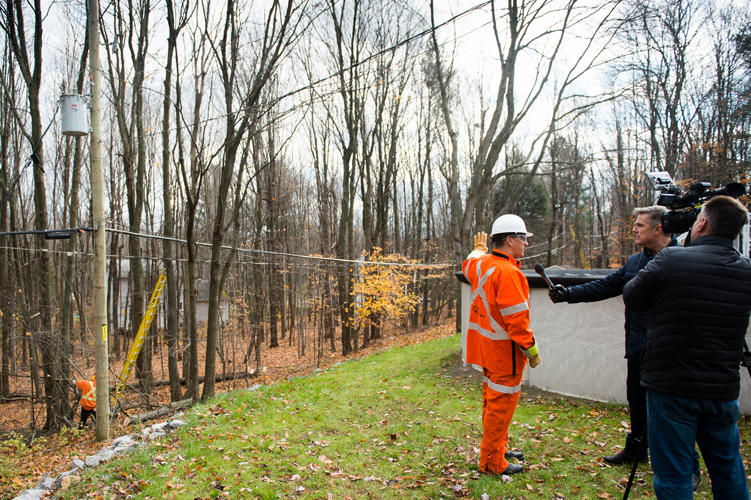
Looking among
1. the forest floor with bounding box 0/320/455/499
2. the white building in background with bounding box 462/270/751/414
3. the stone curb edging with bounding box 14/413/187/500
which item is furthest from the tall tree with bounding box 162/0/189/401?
the white building in background with bounding box 462/270/751/414

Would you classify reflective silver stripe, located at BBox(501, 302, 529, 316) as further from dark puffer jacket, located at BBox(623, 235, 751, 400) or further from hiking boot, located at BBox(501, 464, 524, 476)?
hiking boot, located at BBox(501, 464, 524, 476)

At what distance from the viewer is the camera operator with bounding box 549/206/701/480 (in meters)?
3.59

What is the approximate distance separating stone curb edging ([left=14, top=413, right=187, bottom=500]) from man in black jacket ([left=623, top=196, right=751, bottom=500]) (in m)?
5.45

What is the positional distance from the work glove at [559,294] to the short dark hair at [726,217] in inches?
45.6

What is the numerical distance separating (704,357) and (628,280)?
143 cm

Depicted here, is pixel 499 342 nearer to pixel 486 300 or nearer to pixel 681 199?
pixel 486 300

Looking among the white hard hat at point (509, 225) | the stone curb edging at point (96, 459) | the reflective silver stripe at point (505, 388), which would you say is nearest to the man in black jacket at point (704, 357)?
the reflective silver stripe at point (505, 388)

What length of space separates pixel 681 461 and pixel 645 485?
1456 mm

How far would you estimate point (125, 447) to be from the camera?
18.5ft

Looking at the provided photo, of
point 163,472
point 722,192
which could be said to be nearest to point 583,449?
point 722,192

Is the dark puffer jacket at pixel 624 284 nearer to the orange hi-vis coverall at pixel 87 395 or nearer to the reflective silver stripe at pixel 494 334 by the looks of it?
the reflective silver stripe at pixel 494 334

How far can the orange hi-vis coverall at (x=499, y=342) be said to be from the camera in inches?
140

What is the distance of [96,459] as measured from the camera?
5.28m

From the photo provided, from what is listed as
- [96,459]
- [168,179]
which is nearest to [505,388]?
[96,459]
